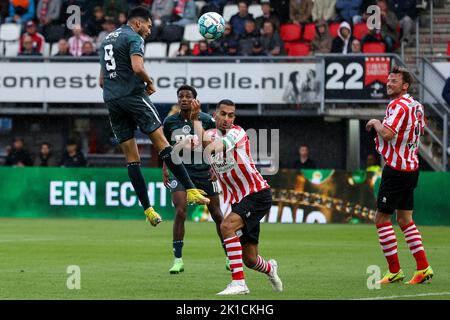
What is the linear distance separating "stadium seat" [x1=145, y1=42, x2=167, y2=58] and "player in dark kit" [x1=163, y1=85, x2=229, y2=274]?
47.8 feet

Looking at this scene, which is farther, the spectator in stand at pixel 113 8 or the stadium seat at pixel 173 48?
the spectator in stand at pixel 113 8

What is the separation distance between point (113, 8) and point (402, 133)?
19.4 meters

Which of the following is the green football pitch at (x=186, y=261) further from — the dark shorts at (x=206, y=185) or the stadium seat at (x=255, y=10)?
the stadium seat at (x=255, y=10)

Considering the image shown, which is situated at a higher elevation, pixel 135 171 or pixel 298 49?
pixel 298 49

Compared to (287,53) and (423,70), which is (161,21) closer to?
(287,53)

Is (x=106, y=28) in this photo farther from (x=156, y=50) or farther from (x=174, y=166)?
(x=174, y=166)

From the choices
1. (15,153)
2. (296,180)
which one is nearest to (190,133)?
(296,180)

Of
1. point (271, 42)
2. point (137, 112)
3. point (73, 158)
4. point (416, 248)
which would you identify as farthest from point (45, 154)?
point (416, 248)

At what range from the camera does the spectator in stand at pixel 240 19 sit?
30047mm

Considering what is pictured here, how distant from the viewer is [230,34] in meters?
30.1

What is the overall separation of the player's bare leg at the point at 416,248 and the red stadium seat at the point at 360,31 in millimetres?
15900

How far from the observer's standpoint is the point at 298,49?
98.5ft

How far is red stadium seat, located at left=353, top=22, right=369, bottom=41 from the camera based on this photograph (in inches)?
1156

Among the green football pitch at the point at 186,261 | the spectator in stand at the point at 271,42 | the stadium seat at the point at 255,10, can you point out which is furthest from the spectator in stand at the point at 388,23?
the green football pitch at the point at 186,261
